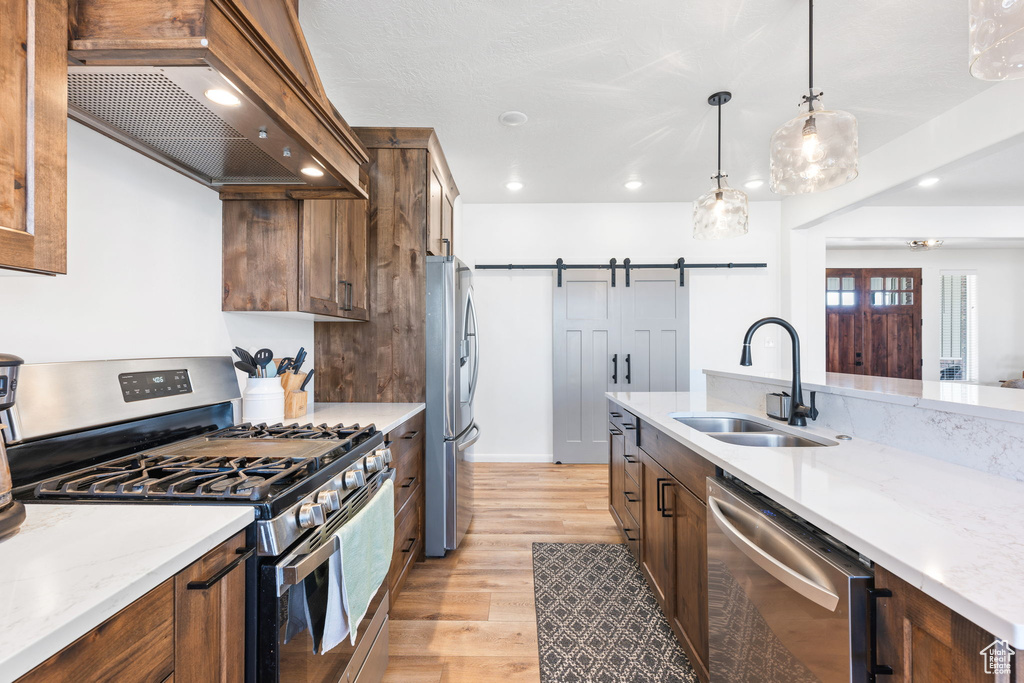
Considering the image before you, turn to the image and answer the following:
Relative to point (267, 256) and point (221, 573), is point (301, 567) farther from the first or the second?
point (267, 256)

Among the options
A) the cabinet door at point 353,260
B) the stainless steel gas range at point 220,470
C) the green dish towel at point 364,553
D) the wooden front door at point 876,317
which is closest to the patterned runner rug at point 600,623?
the stainless steel gas range at point 220,470

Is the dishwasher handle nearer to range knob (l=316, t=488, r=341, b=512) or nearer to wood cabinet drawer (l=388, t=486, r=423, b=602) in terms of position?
range knob (l=316, t=488, r=341, b=512)

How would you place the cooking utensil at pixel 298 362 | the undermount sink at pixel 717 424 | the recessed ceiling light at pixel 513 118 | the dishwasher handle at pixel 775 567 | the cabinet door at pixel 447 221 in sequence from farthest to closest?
the cabinet door at pixel 447 221
the recessed ceiling light at pixel 513 118
the undermount sink at pixel 717 424
the cooking utensil at pixel 298 362
the dishwasher handle at pixel 775 567

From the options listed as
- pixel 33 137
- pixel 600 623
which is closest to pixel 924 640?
pixel 600 623

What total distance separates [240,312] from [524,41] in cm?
180

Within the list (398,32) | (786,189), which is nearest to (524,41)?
(398,32)

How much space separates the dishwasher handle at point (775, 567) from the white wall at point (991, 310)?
23.7 feet

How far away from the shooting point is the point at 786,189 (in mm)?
2043

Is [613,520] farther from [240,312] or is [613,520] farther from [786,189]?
[240,312]

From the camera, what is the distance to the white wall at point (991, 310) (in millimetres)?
6246

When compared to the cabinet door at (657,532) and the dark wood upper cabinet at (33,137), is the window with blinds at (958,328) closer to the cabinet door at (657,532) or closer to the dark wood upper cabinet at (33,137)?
the cabinet door at (657,532)

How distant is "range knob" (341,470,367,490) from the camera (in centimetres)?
125

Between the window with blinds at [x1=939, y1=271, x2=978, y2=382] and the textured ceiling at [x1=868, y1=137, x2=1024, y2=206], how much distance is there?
218 cm

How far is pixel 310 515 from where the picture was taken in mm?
1003
